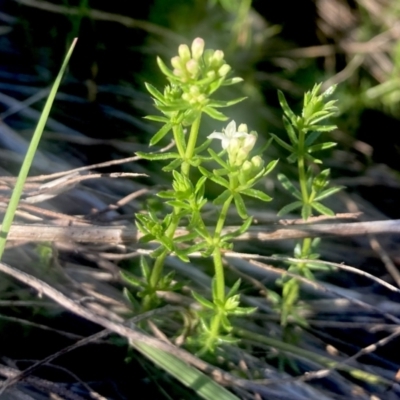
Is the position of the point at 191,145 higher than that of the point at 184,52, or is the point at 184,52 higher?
the point at 184,52

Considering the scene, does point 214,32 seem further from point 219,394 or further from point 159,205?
point 219,394

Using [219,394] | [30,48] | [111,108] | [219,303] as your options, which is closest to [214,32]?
[111,108]

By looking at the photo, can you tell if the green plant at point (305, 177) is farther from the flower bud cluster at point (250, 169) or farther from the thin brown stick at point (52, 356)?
the thin brown stick at point (52, 356)

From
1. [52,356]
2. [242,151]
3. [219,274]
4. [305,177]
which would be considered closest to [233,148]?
[242,151]

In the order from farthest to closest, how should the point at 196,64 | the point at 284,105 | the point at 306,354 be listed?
the point at 306,354, the point at 284,105, the point at 196,64

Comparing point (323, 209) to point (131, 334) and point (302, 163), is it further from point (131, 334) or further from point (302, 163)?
point (131, 334)

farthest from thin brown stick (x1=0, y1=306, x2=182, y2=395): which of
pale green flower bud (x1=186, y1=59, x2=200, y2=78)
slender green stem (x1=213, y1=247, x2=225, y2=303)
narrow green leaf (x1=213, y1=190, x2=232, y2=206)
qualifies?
pale green flower bud (x1=186, y1=59, x2=200, y2=78)

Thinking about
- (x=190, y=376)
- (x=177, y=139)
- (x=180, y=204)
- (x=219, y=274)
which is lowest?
(x=190, y=376)

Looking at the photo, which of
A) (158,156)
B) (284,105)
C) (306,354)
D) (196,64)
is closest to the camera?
(196,64)

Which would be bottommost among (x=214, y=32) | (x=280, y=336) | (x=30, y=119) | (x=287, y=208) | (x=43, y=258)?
(x=280, y=336)

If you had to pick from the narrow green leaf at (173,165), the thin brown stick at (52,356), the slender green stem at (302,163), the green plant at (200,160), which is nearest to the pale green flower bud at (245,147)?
the green plant at (200,160)

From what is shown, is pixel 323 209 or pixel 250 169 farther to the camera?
pixel 323 209
